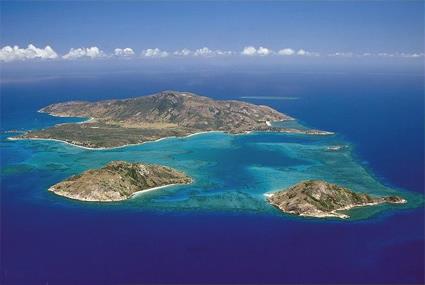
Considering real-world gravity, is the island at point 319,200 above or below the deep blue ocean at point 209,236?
above

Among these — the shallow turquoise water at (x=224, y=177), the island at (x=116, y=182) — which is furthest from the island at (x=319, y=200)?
the island at (x=116, y=182)

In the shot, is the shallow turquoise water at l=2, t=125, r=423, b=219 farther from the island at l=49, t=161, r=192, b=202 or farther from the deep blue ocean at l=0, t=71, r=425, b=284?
the island at l=49, t=161, r=192, b=202

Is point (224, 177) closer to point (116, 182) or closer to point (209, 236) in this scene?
point (116, 182)

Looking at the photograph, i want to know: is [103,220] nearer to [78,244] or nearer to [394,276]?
[78,244]

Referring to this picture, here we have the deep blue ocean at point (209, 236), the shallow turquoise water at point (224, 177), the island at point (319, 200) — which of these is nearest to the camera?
the deep blue ocean at point (209, 236)

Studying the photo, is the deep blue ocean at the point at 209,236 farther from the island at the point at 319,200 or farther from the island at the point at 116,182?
the island at the point at 116,182

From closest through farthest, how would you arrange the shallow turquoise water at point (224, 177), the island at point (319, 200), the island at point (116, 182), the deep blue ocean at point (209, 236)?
the deep blue ocean at point (209, 236) < the island at point (319, 200) < the shallow turquoise water at point (224, 177) < the island at point (116, 182)

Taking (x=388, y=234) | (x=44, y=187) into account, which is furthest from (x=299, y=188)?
(x=44, y=187)

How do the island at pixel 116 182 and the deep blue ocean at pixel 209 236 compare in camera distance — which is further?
the island at pixel 116 182
